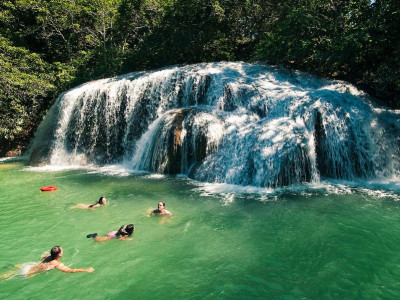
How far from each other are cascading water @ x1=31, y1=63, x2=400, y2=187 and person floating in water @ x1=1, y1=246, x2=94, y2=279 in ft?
20.0

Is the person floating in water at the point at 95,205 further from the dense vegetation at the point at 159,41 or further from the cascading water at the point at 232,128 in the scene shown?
the dense vegetation at the point at 159,41

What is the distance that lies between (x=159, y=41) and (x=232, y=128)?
13.4m

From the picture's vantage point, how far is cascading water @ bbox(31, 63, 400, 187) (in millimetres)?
10008

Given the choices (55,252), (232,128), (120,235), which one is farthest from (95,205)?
(232,128)

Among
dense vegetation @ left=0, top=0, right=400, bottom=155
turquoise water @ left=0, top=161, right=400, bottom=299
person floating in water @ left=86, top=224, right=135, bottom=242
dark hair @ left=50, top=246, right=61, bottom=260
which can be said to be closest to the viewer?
turquoise water @ left=0, top=161, right=400, bottom=299

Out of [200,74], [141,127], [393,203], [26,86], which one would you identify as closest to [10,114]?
[26,86]

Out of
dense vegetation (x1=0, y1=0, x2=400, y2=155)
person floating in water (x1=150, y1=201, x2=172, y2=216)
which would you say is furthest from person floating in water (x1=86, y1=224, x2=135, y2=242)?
dense vegetation (x1=0, y1=0, x2=400, y2=155)

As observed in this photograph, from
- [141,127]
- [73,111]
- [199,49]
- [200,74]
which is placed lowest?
[141,127]

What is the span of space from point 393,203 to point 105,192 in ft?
28.5

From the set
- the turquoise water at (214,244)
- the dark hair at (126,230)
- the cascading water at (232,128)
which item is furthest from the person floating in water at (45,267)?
the cascading water at (232,128)

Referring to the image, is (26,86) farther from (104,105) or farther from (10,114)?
(104,105)

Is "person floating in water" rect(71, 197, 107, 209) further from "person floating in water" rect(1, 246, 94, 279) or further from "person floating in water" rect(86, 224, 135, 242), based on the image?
"person floating in water" rect(1, 246, 94, 279)

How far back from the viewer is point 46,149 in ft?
52.9

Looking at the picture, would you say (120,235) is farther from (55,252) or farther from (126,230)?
(55,252)
